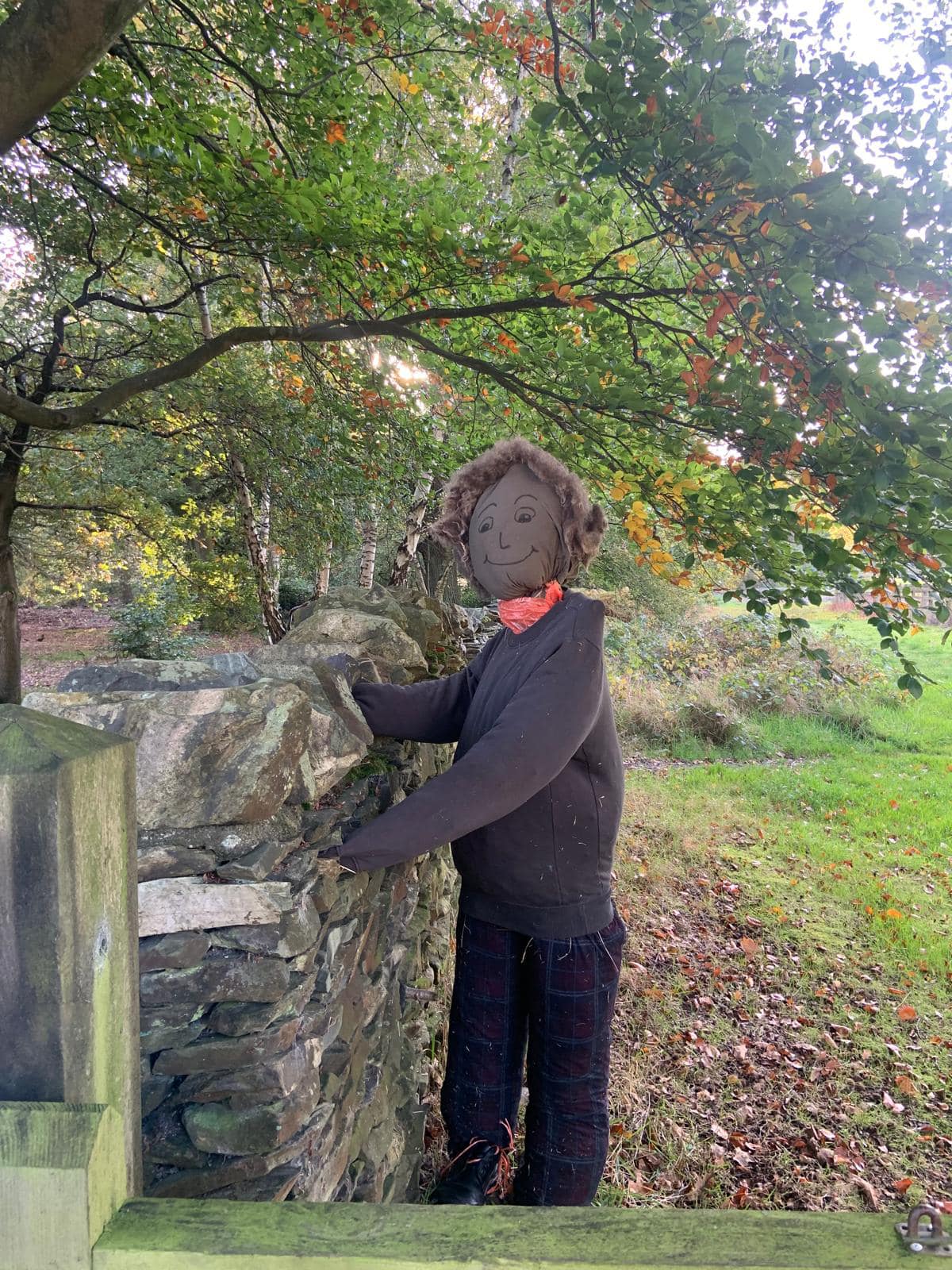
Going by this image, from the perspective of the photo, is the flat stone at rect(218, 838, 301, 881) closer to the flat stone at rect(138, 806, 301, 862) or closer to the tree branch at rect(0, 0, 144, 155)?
the flat stone at rect(138, 806, 301, 862)

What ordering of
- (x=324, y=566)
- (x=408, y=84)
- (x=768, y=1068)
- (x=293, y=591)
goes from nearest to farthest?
1. (x=768, y=1068)
2. (x=408, y=84)
3. (x=324, y=566)
4. (x=293, y=591)

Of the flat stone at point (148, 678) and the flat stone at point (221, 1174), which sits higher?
the flat stone at point (148, 678)

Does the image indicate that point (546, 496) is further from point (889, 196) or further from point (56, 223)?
point (56, 223)

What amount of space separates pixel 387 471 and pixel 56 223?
313 cm

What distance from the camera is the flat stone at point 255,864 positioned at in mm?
1541

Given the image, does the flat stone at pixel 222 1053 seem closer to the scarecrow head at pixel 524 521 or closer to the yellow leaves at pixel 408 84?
the scarecrow head at pixel 524 521

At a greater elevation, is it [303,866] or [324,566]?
[324,566]

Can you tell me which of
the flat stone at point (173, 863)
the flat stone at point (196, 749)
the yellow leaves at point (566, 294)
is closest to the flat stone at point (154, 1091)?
the flat stone at point (173, 863)

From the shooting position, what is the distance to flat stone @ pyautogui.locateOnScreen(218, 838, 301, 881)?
1.54m

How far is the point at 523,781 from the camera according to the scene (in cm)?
174

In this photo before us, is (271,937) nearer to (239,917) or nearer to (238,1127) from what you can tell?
(239,917)

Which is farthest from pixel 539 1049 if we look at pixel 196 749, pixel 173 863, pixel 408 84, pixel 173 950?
pixel 408 84

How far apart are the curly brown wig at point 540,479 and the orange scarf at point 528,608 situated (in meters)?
0.12

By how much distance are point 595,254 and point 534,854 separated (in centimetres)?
302
